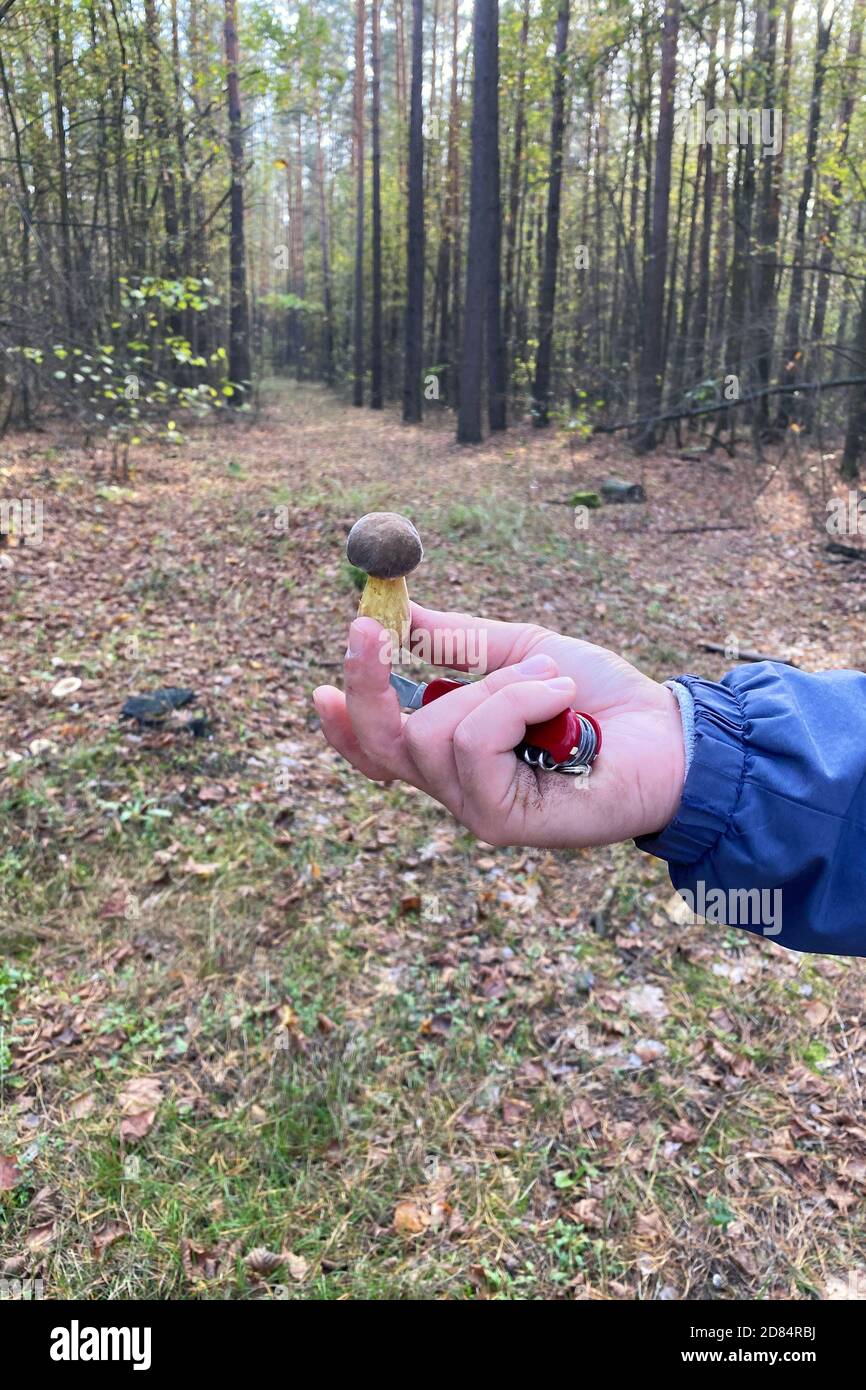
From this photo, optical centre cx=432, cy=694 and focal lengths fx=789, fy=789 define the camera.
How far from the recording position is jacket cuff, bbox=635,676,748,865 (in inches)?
61.9

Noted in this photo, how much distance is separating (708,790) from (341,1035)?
2883 mm

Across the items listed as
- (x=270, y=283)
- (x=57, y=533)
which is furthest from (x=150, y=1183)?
(x=270, y=283)

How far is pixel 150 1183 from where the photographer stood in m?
3.16

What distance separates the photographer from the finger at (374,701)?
1549mm

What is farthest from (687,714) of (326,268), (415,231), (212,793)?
(326,268)

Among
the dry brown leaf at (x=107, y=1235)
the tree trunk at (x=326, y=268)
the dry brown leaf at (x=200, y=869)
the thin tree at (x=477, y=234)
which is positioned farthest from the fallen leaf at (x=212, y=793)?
the tree trunk at (x=326, y=268)

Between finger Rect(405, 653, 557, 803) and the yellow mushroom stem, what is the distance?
0.56ft

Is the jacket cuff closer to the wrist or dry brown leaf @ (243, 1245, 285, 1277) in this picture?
the wrist

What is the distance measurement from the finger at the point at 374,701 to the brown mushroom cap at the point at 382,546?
113 mm

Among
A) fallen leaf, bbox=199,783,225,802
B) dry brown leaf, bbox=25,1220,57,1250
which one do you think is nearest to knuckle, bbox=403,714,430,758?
dry brown leaf, bbox=25,1220,57,1250

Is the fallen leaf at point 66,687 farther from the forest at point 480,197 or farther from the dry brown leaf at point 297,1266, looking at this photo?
the dry brown leaf at point 297,1266

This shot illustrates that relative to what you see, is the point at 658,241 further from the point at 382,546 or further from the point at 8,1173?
the point at 8,1173
